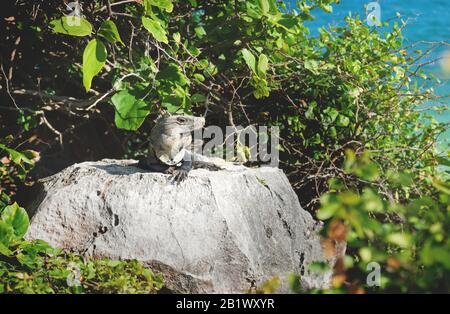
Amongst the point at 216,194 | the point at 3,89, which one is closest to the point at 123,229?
the point at 216,194

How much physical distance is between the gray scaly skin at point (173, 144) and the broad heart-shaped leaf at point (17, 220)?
0.97m

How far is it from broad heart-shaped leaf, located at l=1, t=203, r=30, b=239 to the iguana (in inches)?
37.7

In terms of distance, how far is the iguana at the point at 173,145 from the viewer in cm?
411

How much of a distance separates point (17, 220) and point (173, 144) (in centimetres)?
114

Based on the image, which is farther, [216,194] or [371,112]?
[371,112]

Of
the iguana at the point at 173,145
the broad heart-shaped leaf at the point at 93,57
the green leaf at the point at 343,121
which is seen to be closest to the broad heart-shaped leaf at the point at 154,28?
the broad heart-shaped leaf at the point at 93,57

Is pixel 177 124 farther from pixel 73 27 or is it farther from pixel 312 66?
pixel 312 66

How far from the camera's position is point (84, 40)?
5238 millimetres

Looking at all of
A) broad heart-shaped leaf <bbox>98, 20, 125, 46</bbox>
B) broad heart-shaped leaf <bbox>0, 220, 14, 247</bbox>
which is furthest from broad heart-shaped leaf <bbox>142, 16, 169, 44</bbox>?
broad heart-shaped leaf <bbox>0, 220, 14, 247</bbox>

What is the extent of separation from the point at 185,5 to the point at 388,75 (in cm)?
203

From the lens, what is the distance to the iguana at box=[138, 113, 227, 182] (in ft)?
13.5

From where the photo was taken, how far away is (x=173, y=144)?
4125mm
